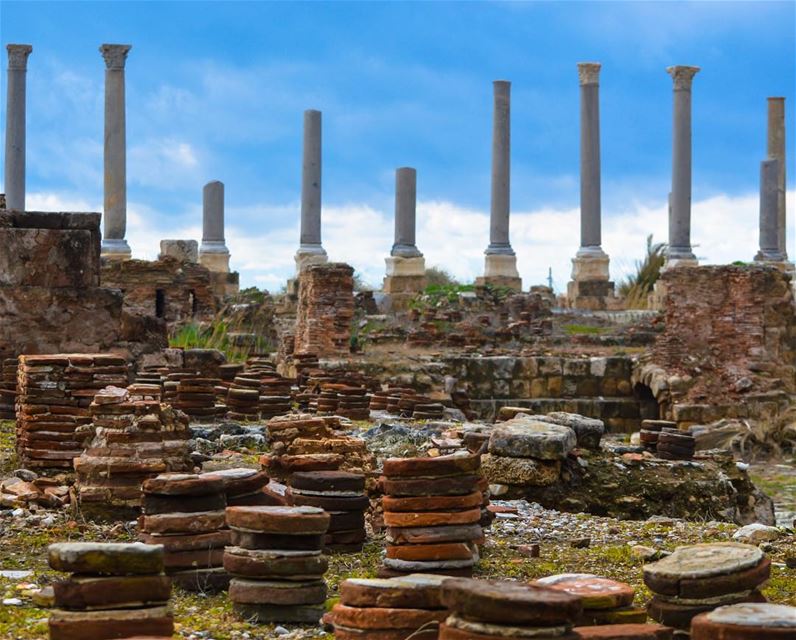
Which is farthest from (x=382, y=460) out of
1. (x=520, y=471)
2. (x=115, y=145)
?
(x=115, y=145)

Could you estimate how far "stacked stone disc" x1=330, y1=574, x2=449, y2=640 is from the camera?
5.22m

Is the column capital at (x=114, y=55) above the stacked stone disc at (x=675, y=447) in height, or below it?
above

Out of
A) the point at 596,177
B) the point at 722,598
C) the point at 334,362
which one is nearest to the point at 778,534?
the point at 722,598

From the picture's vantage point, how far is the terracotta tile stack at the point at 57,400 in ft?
32.3

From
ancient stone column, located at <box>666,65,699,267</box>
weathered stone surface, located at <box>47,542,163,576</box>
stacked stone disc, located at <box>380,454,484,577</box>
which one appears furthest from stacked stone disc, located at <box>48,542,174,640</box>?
ancient stone column, located at <box>666,65,699,267</box>

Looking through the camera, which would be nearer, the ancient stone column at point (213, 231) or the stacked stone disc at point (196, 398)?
the stacked stone disc at point (196, 398)

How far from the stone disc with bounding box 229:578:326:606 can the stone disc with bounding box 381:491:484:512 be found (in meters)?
0.93

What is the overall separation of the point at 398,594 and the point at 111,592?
3.34 ft

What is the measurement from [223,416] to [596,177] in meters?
21.8

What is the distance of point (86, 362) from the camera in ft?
34.2

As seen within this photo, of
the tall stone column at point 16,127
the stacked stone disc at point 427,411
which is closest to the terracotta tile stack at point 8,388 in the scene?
the stacked stone disc at point 427,411

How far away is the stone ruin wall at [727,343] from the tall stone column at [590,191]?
33.1 ft

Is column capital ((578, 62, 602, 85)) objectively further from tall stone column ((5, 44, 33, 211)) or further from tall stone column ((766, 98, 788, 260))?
tall stone column ((5, 44, 33, 211))

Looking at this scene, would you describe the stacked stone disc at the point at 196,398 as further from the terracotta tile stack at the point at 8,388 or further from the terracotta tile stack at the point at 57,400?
the terracotta tile stack at the point at 57,400
